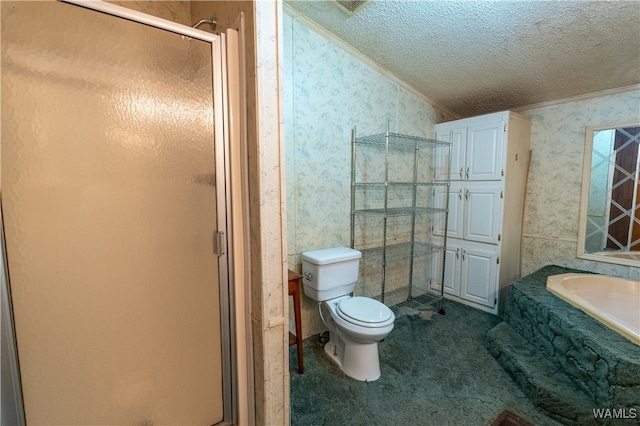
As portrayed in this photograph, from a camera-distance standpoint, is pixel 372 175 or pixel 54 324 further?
pixel 372 175

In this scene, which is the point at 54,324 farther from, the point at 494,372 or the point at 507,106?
the point at 507,106

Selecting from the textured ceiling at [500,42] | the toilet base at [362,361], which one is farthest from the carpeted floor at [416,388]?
the textured ceiling at [500,42]

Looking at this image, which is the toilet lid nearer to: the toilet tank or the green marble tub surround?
the toilet tank

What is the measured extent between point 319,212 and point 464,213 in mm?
1493

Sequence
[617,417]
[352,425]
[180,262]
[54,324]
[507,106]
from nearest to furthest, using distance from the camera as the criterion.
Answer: [54,324]
[180,262]
[617,417]
[352,425]
[507,106]

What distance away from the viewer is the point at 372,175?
8.20 ft

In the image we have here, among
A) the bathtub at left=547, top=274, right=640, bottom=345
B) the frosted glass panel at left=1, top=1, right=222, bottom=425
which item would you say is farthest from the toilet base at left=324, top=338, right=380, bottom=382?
the bathtub at left=547, top=274, right=640, bottom=345

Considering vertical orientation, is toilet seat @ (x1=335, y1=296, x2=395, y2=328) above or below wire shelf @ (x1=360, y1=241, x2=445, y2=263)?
below

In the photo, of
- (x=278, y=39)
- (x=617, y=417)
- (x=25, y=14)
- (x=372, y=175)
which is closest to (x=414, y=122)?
(x=372, y=175)

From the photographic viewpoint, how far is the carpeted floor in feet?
A: 4.91

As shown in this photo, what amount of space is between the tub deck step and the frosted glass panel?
169 centimetres

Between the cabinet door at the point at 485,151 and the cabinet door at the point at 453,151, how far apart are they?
0.05 meters

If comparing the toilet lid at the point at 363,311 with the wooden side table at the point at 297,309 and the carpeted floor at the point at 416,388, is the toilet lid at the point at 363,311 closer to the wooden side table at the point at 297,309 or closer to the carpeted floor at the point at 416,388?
the wooden side table at the point at 297,309

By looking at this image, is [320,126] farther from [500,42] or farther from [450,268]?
[450,268]
